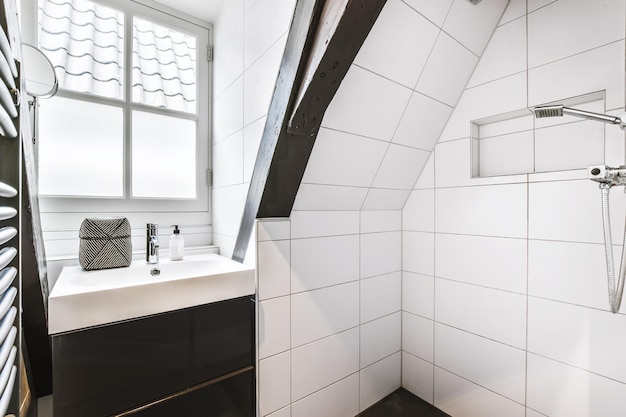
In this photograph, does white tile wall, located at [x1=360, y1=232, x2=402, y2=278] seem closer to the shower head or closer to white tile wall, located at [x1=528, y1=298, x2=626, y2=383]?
white tile wall, located at [x1=528, y1=298, x2=626, y2=383]

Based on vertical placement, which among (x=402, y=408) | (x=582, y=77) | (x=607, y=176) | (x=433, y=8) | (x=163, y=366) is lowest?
(x=402, y=408)

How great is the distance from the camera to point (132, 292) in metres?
0.96

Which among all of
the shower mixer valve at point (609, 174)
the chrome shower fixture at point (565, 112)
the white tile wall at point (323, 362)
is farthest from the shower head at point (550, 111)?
the white tile wall at point (323, 362)

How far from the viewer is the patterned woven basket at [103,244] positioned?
1.24m

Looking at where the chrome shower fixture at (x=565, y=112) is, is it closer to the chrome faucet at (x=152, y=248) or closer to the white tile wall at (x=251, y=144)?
the white tile wall at (x=251, y=144)

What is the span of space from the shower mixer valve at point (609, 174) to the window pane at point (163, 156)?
185 cm

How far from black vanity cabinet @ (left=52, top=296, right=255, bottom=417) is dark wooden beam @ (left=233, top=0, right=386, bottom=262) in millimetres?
372

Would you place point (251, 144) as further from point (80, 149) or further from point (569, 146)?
point (569, 146)

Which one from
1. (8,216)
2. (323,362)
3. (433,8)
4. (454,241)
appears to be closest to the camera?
(8,216)

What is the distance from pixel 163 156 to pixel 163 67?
513mm

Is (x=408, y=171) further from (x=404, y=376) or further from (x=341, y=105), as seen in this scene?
(x=404, y=376)

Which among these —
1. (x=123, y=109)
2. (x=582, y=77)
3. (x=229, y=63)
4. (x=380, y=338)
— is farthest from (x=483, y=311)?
(x=123, y=109)

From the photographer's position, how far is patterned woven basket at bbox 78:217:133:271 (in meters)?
1.24

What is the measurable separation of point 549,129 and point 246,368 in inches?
66.2
